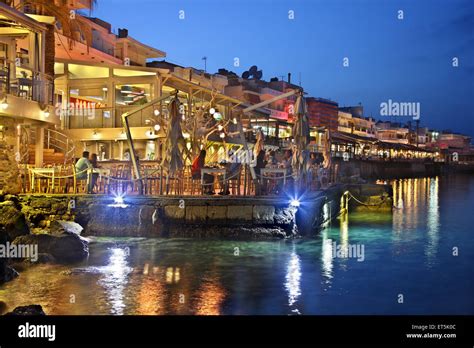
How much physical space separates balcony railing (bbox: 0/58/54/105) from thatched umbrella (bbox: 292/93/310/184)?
9.37m

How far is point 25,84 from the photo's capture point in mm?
18219

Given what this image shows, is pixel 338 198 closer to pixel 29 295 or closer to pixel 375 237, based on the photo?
pixel 375 237

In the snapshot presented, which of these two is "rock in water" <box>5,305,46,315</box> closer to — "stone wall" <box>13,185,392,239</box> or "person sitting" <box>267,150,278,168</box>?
"stone wall" <box>13,185,392,239</box>

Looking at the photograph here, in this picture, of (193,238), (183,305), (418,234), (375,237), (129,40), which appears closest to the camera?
(183,305)

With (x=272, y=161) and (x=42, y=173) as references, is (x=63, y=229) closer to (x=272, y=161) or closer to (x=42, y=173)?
(x=42, y=173)

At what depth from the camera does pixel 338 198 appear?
25109 millimetres

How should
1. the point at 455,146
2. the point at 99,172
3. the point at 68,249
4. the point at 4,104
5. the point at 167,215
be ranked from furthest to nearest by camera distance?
the point at 455,146, the point at 99,172, the point at 167,215, the point at 4,104, the point at 68,249

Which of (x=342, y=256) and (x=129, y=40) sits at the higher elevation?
(x=129, y=40)

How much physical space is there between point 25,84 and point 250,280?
11.5 m

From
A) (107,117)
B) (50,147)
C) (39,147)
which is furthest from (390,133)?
(39,147)

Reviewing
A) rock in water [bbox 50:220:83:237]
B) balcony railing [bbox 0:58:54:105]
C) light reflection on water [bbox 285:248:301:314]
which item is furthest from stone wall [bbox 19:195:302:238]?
balcony railing [bbox 0:58:54:105]

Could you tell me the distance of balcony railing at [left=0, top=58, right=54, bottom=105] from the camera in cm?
1723
